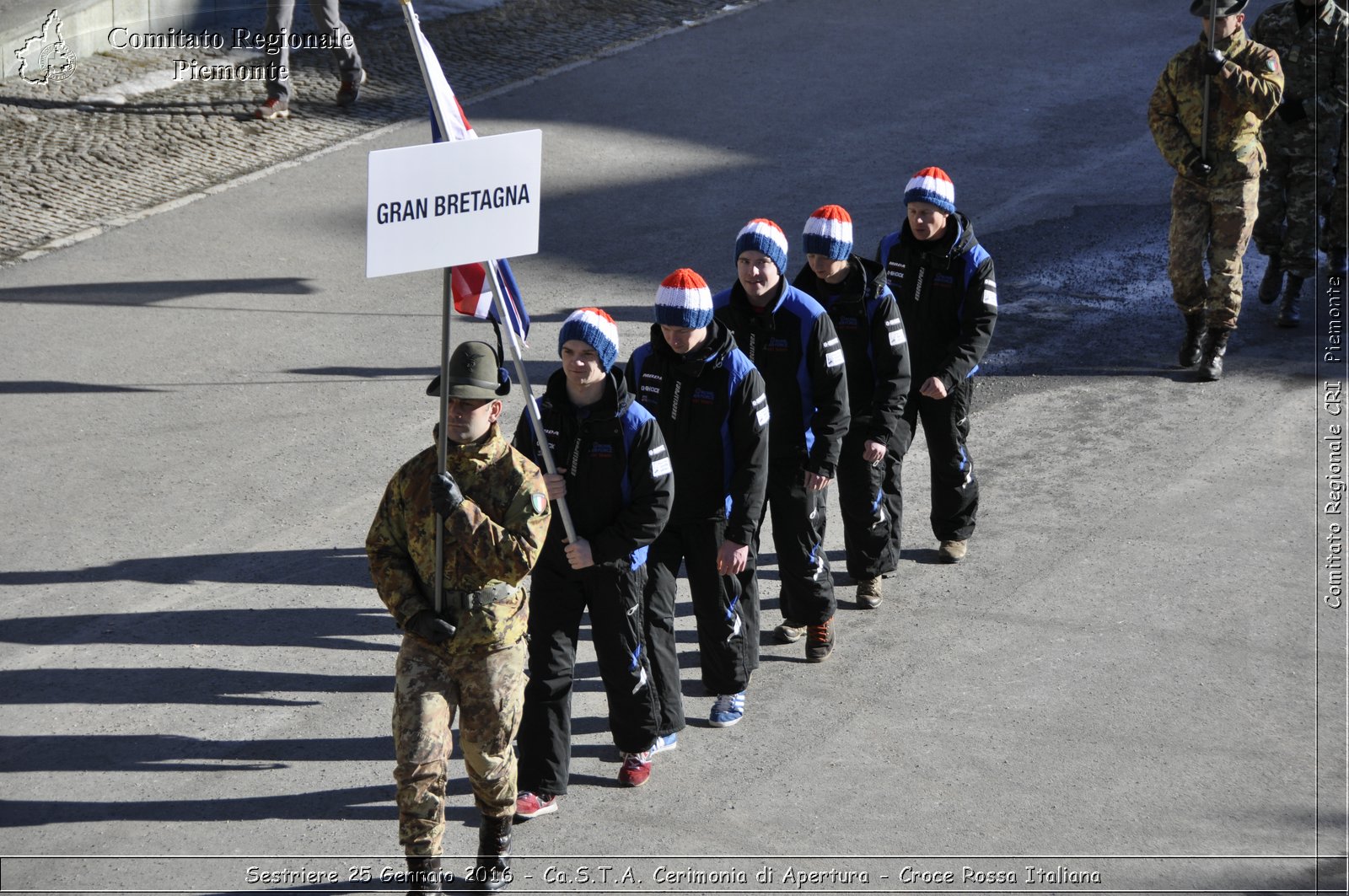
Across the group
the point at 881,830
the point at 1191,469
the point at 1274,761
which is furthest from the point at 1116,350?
the point at 881,830

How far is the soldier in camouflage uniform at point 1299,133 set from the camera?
424 inches

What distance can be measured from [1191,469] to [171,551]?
19.6ft

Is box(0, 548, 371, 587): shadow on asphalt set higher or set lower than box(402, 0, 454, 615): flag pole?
lower

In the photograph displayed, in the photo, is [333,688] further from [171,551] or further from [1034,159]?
[1034,159]

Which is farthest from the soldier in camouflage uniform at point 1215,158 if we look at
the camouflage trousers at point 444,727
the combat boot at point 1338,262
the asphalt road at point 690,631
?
the camouflage trousers at point 444,727

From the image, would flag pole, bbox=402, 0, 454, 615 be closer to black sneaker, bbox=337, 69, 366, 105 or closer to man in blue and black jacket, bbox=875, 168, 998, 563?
man in blue and black jacket, bbox=875, 168, 998, 563

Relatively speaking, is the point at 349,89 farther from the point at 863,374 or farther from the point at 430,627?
the point at 430,627

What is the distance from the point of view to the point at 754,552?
6.82 m

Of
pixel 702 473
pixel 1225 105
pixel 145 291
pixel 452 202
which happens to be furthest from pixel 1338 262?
pixel 145 291

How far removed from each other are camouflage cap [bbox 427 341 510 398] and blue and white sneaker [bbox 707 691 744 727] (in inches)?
77.9

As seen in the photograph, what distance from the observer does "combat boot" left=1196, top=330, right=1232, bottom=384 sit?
33.8 ft

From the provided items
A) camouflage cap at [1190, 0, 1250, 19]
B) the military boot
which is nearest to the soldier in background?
camouflage cap at [1190, 0, 1250, 19]

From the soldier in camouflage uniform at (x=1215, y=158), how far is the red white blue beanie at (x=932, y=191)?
9.80 feet

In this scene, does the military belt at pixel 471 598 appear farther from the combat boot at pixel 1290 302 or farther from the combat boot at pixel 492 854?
the combat boot at pixel 1290 302
